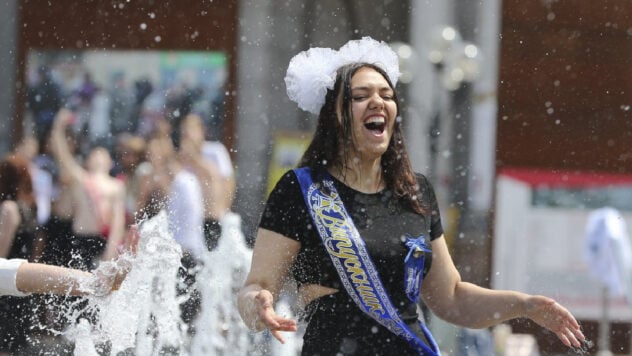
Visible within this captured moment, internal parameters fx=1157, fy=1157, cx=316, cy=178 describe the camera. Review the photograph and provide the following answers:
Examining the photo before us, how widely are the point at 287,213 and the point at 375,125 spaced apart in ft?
1.15

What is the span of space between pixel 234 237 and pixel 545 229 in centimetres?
366

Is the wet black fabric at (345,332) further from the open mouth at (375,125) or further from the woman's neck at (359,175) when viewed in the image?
the open mouth at (375,125)

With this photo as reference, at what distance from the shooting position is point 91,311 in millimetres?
3826

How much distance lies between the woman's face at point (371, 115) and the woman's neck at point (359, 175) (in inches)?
1.0

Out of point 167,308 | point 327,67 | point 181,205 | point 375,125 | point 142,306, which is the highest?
point 327,67

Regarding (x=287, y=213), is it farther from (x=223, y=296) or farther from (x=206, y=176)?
(x=206, y=176)

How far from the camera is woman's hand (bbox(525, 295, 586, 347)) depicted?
304cm

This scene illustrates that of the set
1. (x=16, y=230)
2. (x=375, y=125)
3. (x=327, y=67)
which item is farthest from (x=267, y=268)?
(x=16, y=230)

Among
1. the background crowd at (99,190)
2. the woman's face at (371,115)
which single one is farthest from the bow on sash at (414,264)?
the background crowd at (99,190)

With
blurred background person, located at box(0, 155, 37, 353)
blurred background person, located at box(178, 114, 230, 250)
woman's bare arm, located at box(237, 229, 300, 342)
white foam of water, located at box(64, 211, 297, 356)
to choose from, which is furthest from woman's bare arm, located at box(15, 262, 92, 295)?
blurred background person, located at box(178, 114, 230, 250)

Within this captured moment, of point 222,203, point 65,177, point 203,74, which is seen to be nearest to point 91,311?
point 222,203

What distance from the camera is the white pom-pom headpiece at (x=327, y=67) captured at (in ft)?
10.4

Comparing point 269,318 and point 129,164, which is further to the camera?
point 129,164

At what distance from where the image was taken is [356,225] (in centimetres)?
292
